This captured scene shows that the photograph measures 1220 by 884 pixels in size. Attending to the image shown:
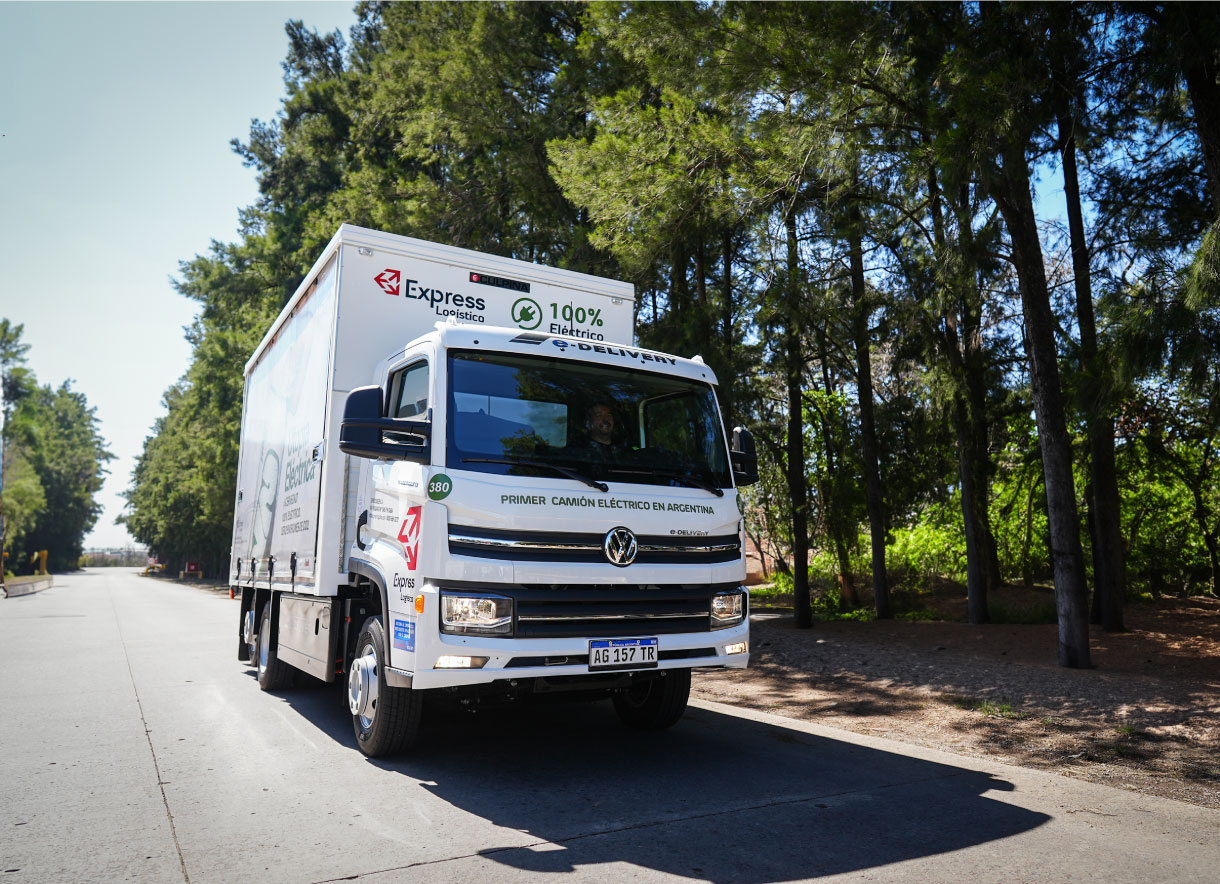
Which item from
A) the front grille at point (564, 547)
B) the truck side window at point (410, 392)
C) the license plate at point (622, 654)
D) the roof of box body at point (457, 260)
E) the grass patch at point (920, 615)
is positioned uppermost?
the roof of box body at point (457, 260)

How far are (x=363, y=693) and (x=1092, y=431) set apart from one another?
29.9 ft

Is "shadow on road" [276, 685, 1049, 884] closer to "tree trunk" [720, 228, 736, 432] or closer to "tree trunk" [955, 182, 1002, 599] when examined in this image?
"tree trunk" [720, 228, 736, 432]

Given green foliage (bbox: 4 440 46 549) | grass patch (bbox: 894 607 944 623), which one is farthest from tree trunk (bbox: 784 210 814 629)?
green foliage (bbox: 4 440 46 549)

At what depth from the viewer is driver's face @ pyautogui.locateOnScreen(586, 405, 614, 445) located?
5.89 metres

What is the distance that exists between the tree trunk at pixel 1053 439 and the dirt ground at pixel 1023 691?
0.62 metres

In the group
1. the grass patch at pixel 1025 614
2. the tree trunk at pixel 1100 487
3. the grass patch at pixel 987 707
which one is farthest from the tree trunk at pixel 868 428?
the grass patch at pixel 987 707

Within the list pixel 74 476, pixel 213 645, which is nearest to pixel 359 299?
pixel 213 645

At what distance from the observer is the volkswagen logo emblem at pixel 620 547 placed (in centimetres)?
548

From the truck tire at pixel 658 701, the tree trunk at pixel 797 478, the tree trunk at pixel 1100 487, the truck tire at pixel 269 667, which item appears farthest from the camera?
the tree trunk at pixel 797 478

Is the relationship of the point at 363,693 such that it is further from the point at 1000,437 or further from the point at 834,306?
the point at 1000,437

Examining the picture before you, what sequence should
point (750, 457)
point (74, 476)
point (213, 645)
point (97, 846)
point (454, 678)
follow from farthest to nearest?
1. point (74, 476)
2. point (213, 645)
3. point (750, 457)
4. point (454, 678)
5. point (97, 846)

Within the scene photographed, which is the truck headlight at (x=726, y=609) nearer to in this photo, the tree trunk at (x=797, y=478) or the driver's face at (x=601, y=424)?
the driver's face at (x=601, y=424)

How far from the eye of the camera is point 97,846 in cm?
438

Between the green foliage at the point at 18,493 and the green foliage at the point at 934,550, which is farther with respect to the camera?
the green foliage at the point at 18,493
